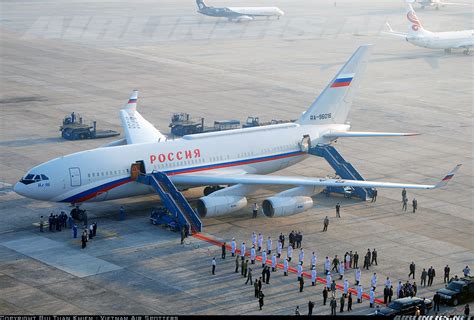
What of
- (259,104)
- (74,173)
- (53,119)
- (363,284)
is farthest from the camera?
(259,104)

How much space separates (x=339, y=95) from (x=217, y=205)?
1726cm

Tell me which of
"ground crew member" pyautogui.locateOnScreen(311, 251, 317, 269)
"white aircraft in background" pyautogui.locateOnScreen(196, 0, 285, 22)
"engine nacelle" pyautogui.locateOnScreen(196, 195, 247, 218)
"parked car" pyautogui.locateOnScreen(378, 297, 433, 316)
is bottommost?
"parked car" pyautogui.locateOnScreen(378, 297, 433, 316)

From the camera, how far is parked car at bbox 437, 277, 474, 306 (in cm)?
4950

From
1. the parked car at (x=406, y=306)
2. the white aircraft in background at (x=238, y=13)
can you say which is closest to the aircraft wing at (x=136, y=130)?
the parked car at (x=406, y=306)

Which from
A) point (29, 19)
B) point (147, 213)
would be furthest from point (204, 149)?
point (29, 19)

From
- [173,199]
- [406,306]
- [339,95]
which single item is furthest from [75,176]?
[406,306]

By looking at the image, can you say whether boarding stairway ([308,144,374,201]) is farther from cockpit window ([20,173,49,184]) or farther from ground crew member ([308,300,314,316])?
ground crew member ([308,300,314,316])

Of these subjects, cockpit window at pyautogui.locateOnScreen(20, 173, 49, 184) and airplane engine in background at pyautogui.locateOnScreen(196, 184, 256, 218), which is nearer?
cockpit window at pyautogui.locateOnScreen(20, 173, 49, 184)

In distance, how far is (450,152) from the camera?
84.7 metres

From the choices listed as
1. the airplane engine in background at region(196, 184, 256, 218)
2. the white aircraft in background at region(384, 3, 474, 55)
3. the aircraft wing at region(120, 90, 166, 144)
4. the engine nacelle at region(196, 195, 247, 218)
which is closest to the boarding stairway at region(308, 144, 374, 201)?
the airplane engine in background at region(196, 184, 256, 218)

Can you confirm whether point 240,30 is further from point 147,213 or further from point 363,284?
point 363,284

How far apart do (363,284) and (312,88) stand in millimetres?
64365

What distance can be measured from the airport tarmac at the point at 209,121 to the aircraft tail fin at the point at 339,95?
5387 millimetres

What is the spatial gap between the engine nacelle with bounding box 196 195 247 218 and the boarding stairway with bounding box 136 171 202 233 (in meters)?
0.73
